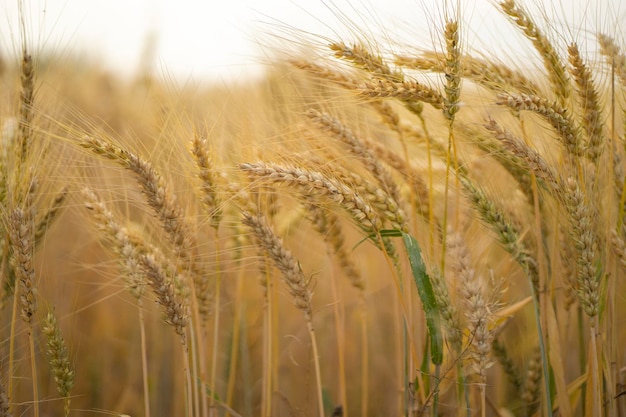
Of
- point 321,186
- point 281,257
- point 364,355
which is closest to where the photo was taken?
point 321,186

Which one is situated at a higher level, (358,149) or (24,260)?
(358,149)

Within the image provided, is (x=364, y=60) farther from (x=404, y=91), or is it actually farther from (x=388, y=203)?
(x=388, y=203)

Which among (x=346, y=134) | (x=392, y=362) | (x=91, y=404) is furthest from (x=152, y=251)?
(x=392, y=362)

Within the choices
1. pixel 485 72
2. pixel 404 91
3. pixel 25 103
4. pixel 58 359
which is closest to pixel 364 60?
pixel 404 91

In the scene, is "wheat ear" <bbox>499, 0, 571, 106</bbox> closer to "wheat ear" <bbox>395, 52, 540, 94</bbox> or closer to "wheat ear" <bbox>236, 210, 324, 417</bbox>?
"wheat ear" <bbox>395, 52, 540, 94</bbox>

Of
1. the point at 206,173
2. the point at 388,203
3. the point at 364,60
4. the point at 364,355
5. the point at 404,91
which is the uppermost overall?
the point at 364,60

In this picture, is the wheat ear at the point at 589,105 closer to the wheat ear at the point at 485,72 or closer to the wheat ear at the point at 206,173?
the wheat ear at the point at 485,72

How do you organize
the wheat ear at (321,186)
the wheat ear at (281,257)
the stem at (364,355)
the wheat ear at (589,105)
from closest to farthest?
the wheat ear at (321,186) → the wheat ear at (281,257) → the wheat ear at (589,105) → the stem at (364,355)

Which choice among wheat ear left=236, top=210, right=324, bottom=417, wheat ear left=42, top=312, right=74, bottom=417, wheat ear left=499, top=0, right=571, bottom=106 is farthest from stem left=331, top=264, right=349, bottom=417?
wheat ear left=499, top=0, right=571, bottom=106

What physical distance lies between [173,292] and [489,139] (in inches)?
35.2

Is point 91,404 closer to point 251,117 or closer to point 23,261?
point 23,261

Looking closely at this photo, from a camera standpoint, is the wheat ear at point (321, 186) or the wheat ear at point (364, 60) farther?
the wheat ear at point (364, 60)

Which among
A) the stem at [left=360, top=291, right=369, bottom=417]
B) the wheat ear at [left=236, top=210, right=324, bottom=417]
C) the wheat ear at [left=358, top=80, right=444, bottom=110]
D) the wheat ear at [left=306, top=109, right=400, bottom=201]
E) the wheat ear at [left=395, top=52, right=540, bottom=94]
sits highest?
the wheat ear at [left=395, top=52, right=540, bottom=94]

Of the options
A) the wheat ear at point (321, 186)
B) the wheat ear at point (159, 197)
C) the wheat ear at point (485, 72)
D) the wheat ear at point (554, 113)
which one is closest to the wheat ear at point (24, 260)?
the wheat ear at point (159, 197)
